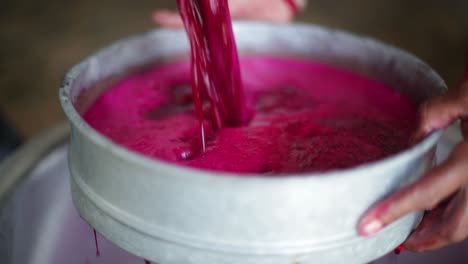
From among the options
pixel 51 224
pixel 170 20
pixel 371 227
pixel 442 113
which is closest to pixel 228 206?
pixel 371 227

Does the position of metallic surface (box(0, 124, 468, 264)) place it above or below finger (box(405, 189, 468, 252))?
below

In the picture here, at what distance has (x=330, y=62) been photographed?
0.86 m

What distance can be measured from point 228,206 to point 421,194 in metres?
0.19

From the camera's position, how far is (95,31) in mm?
2547

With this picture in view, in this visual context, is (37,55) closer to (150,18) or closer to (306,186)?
(150,18)

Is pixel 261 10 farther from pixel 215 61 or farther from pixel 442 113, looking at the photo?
pixel 442 113

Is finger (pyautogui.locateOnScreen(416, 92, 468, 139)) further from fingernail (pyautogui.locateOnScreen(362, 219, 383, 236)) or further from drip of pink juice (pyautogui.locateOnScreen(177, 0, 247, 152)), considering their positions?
drip of pink juice (pyautogui.locateOnScreen(177, 0, 247, 152))

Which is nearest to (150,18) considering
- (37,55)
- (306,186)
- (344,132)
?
(37,55)

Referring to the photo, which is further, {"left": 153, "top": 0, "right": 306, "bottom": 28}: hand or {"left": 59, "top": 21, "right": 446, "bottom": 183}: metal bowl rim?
{"left": 153, "top": 0, "right": 306, "bottom": 28}: hand

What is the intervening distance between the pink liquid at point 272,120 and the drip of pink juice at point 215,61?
25 millimetres

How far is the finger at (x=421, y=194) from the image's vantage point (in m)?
0.54

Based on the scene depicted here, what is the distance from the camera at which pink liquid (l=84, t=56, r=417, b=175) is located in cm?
63

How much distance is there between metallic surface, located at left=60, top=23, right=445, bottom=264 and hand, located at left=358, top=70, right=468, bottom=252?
0.01 meters

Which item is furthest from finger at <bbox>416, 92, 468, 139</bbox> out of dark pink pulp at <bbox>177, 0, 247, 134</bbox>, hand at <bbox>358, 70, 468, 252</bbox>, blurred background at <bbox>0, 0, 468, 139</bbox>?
blurred background at <bbox>0, 0, 468, 139</bbox>
